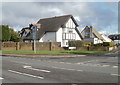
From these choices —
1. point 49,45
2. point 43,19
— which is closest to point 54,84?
point 49,45

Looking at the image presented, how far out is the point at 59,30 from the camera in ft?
167

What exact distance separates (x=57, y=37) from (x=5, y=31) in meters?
15.4

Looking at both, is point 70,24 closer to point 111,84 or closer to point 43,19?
point 43,19

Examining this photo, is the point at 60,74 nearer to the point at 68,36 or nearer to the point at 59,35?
the point at 59,35

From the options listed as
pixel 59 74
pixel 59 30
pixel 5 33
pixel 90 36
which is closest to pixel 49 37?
pixel 59 30

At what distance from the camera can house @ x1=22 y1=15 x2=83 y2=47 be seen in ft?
165

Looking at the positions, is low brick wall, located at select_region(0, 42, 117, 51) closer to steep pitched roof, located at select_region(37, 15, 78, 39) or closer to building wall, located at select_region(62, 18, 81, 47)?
building wall, located at select_region(62, 18, 81, 47)

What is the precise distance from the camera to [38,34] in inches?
2061

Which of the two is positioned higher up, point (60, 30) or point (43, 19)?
point (43, 19)

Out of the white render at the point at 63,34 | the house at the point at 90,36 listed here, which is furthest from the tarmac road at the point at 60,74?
the house at the point at 90,36

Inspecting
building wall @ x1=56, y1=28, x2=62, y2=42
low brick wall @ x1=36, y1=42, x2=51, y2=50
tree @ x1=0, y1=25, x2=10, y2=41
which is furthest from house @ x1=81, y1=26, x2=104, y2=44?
low brick wall @ x1=36, y1=42, x2=51, y2=50

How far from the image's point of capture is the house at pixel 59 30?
5044 centimetres

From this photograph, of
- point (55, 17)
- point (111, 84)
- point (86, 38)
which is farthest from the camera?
point (86, 38)

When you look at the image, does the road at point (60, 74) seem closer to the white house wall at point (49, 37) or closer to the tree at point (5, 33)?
the white house wall at point (49, 37)
